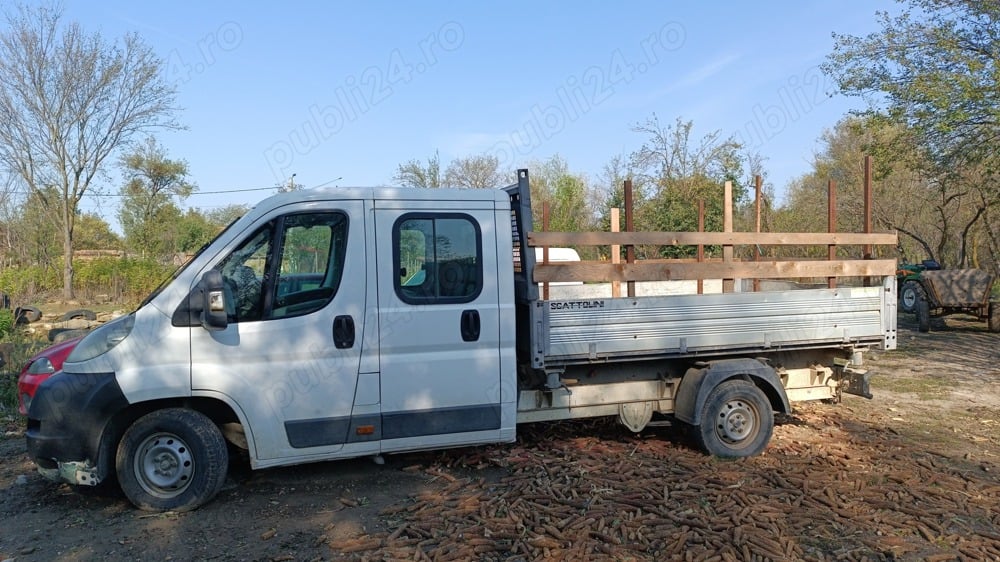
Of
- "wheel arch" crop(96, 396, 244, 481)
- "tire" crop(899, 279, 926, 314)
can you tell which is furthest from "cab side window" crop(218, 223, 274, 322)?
"tire" crop(899, 279, 926, 314)

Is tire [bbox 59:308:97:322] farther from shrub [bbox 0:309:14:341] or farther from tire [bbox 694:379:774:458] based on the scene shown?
tire [bbox 694:379:774:458]

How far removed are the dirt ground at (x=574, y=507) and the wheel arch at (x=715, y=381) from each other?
448 mm

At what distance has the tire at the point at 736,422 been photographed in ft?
18.5

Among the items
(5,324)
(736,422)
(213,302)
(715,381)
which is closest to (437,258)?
(213,302)

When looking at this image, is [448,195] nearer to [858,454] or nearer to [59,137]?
[858,454]

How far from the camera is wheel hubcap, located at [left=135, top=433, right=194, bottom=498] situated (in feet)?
15.0

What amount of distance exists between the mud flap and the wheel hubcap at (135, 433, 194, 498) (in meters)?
5.65

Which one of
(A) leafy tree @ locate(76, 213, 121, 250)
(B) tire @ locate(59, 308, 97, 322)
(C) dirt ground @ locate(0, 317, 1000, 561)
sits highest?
(A) leafy tree @ locate(76, 213, 121, 250)

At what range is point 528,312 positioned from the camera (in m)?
5.19

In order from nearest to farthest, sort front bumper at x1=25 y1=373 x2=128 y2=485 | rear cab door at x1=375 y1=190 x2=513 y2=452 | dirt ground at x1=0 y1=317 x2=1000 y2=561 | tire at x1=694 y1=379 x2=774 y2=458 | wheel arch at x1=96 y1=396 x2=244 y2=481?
dirt ground at x1=0 y1=317 x2=1000 y2=561 < front bumper at x1=25 y1=373 x2=128 y2=485 < wheel arch at x1=96 y1=396 x2=244 y2=481 < rear cab door at x1=375 y1=190 x2=513 y2=452 < tire at x1=694 y1=379 x2=774 y2=458

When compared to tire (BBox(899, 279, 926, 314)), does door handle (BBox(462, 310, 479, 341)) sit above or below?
above

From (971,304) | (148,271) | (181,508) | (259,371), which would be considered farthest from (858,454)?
(148,271)

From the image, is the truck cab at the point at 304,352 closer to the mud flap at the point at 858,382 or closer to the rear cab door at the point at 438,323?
the rear cab door at the point at 438,323

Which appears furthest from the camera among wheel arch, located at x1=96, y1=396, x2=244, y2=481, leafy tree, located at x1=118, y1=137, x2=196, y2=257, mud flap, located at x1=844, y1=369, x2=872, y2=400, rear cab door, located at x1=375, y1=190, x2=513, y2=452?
leafy tree, located at x1=118, y1=137, x2=196, y2=257
